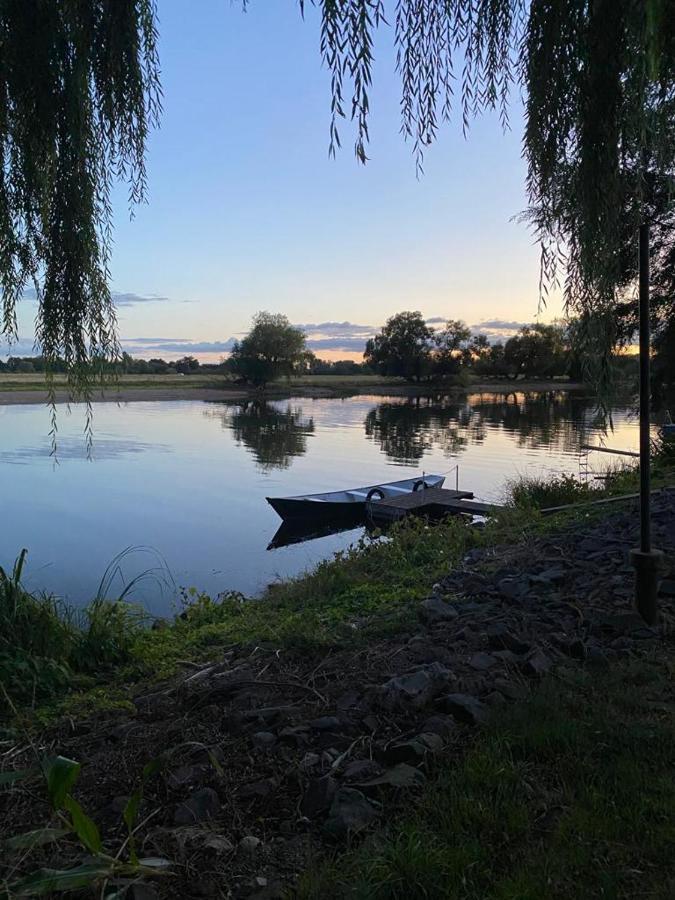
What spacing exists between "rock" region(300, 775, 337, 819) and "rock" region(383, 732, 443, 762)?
13.7 inches

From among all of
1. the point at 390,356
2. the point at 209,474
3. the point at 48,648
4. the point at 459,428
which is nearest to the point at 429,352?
the point at 390,356

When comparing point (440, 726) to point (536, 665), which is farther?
point (536, 665)

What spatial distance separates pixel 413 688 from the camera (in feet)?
12.0

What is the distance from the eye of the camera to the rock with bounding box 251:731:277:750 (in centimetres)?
328

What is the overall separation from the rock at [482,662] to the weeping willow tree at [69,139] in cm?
277

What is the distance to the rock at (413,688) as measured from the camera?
356 cm

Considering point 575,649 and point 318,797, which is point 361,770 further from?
point 575,649

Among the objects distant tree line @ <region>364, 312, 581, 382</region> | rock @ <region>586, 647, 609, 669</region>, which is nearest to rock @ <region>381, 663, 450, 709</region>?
rock @ <region>586, 647, 609, 669</region>

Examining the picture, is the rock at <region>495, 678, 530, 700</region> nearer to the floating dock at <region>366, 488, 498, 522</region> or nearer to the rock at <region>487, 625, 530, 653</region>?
the rock at <region>487, 625, 530, 653</region>

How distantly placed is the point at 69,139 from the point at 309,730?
10.5 ft

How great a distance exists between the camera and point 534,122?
3195mm

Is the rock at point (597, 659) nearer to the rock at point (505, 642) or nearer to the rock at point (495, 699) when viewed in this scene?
the rock at point (505, 642)

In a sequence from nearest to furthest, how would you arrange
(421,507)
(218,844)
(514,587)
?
1. (218,844)
2. (514,587)
3. (421,507)

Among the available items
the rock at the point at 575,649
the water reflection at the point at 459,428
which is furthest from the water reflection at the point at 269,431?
the rock at the point at 575,649
